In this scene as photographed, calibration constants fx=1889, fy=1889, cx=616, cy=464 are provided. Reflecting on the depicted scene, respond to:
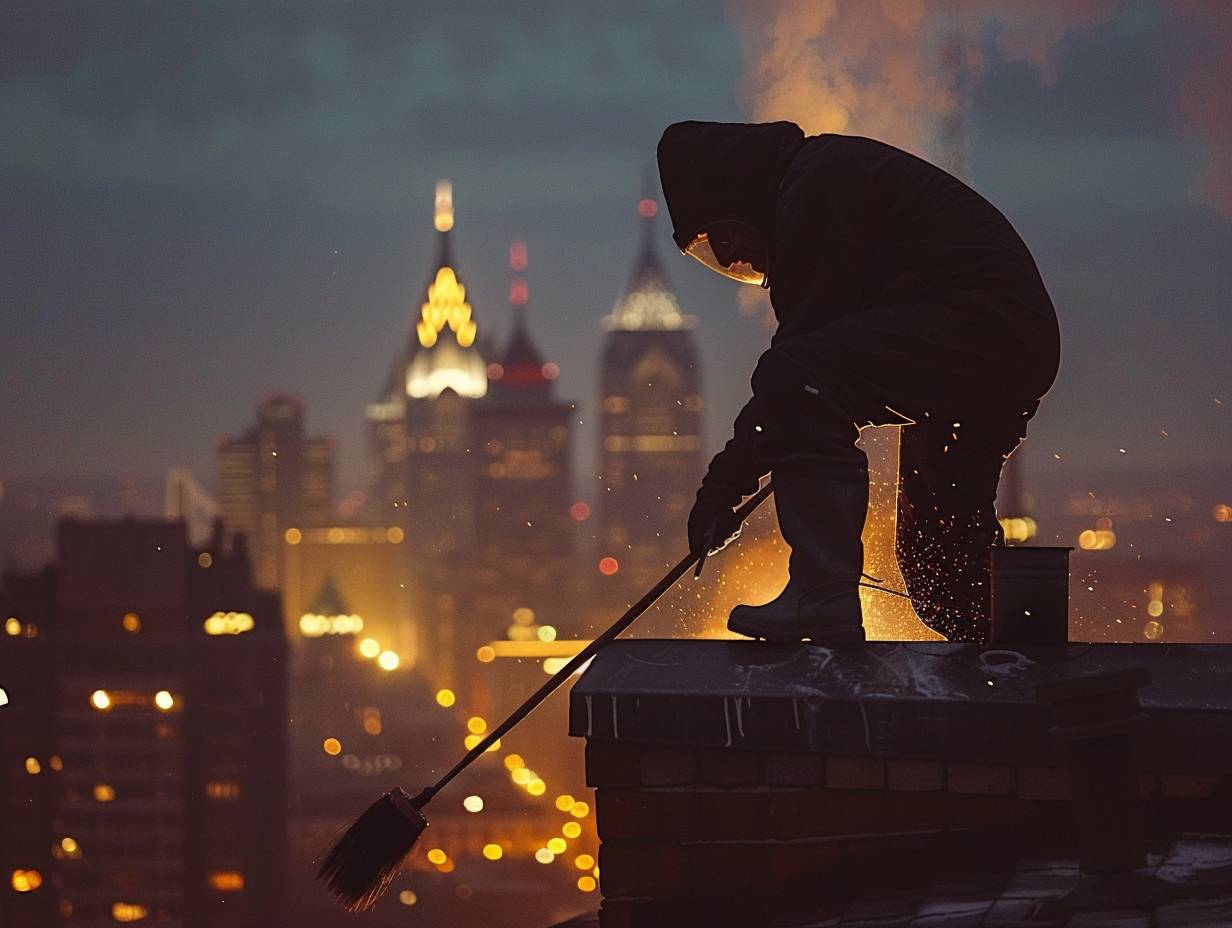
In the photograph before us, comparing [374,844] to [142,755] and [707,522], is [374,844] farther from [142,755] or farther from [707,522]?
[142,755]

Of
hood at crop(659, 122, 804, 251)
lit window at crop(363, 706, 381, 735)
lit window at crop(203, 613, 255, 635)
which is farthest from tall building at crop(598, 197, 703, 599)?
hood at crop(659, 122, 804, 251)

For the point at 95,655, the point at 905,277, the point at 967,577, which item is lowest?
the point at 95,655

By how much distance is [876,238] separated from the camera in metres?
6.74

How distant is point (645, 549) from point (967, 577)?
459 feet

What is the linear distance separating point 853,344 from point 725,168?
96cm

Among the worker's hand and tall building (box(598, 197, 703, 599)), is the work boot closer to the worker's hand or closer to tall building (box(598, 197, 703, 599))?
the worker's hand

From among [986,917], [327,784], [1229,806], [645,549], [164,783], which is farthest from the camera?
[645,549]

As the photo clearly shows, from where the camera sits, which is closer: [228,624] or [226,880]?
[226,880]

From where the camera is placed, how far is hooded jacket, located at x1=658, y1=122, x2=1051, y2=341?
21.8ft

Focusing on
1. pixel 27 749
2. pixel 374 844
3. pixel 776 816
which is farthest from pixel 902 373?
pixel 27 749

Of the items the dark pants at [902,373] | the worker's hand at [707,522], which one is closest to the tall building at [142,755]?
the worker's hand at [707,522]

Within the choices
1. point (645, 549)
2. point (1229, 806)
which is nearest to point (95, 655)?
point (645, 549)

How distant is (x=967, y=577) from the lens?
23.7ft

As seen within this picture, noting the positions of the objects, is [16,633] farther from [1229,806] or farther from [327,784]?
[1229,806]
